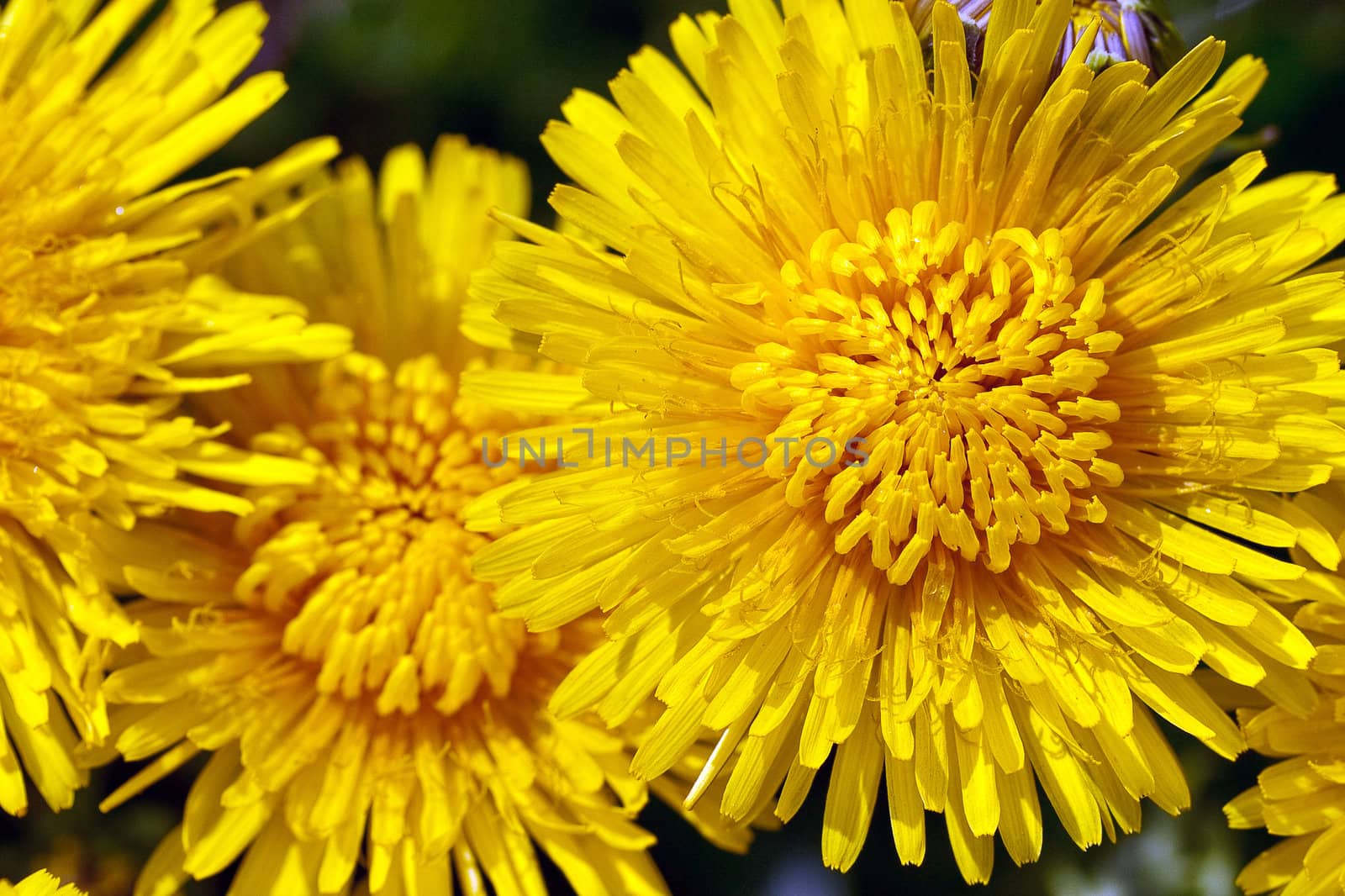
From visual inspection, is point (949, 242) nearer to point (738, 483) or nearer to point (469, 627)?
point (738, 483)

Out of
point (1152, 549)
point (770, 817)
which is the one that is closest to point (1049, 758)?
point (1152, 549)

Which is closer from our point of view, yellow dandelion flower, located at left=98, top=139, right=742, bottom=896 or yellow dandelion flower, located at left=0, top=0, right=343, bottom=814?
yellow dandelion flower, located at left=0, top=0, right=343, bottom=814

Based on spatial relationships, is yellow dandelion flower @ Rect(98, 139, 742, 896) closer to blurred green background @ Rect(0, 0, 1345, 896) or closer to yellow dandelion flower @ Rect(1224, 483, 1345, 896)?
blurred green background @ Rect(0, 0, 1345, 896)

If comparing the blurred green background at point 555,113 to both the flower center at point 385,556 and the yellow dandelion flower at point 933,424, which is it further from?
the flower center at point 385,556

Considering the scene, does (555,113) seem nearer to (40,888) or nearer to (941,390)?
(941,390)

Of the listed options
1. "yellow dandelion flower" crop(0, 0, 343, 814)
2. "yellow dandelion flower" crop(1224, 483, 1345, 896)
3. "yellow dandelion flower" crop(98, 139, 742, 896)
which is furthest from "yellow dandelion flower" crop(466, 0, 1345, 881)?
"yellow dandelion flower" crop(0, 0, 343, 814)

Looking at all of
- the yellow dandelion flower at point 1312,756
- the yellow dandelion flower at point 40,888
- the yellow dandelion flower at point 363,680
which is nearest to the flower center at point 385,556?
the yellow dandelion flower at point 363,680

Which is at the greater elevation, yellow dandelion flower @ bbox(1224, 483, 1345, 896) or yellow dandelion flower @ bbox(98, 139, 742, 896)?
yellow dandelion flower @ bbox(98, 139, 742, 896)
